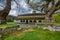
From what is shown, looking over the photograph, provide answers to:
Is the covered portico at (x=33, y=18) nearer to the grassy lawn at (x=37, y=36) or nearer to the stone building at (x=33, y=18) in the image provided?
the stone building at (x=33, y=18)

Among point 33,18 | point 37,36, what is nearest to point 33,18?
point 33,18

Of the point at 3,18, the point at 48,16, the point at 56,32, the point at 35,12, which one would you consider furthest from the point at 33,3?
the point at 56,32

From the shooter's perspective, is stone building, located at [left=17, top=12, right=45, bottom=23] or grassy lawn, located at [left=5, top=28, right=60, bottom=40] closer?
grassy lawn, located at [left=5, top=28, right=60, bottom=40]

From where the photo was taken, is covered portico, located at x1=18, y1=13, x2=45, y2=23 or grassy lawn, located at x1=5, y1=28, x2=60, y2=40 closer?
grassy lawn, located at x1=5, y1=28, x2=60, y2=40

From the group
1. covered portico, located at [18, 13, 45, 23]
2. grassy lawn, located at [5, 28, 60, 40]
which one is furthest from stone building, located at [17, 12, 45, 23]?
grassy lawn, located at [5, 28, 60, 40]

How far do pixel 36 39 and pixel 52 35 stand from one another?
139cm

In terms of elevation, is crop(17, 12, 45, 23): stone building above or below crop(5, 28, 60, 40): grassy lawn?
above

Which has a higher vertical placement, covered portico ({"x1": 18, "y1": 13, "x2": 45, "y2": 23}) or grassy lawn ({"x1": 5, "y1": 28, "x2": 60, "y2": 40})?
covered portico ({"x1": 18, "y1": 13, "x2": 45, "y2": 23})

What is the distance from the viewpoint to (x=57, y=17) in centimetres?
2002

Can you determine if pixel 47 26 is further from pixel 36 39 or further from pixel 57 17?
pixel 57 17

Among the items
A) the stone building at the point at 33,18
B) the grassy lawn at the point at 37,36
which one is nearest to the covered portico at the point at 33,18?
the stone building at the point at 33,18

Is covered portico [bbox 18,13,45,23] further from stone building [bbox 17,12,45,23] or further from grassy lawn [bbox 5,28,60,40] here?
grassy lawn [bbox 5,28,60,40]

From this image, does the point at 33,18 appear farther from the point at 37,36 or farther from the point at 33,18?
the point at 37,36

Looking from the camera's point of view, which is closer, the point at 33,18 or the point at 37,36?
the point at 37,36
